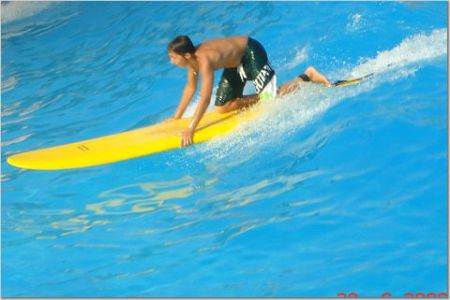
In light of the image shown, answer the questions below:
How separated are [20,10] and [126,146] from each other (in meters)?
7.53

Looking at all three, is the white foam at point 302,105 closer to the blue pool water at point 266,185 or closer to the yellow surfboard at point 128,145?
the blue pool water at point 266,185

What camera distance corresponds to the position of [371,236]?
4.60 metres

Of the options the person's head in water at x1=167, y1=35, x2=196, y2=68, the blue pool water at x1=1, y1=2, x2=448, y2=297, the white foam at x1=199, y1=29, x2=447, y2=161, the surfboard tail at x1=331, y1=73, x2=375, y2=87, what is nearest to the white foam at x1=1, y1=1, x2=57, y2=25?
the blue pool water at x1=1, y1=2, x2=448, y2=297

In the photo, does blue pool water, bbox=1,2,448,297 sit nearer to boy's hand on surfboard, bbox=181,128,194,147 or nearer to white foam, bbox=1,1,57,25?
boy's hand on surfboard, bbox=181,128,194,147

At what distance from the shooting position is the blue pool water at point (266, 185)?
4.49m

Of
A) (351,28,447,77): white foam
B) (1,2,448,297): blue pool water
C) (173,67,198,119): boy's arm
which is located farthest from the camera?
(351,28,447,77): white foam

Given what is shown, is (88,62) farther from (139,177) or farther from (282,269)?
(282,269)

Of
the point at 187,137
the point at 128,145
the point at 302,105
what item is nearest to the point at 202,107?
the point at 187,137

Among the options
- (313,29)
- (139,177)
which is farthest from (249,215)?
(313,29)

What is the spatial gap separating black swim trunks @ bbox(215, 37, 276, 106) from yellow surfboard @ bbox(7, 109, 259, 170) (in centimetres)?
20

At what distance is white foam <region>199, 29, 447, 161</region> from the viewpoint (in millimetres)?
6230

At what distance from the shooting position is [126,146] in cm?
628

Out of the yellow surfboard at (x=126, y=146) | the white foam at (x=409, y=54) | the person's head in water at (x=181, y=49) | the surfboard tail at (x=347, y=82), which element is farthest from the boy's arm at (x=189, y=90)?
the white foam at (x=409, y=54)

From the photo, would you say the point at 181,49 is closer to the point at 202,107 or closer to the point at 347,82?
the point at 202,107
